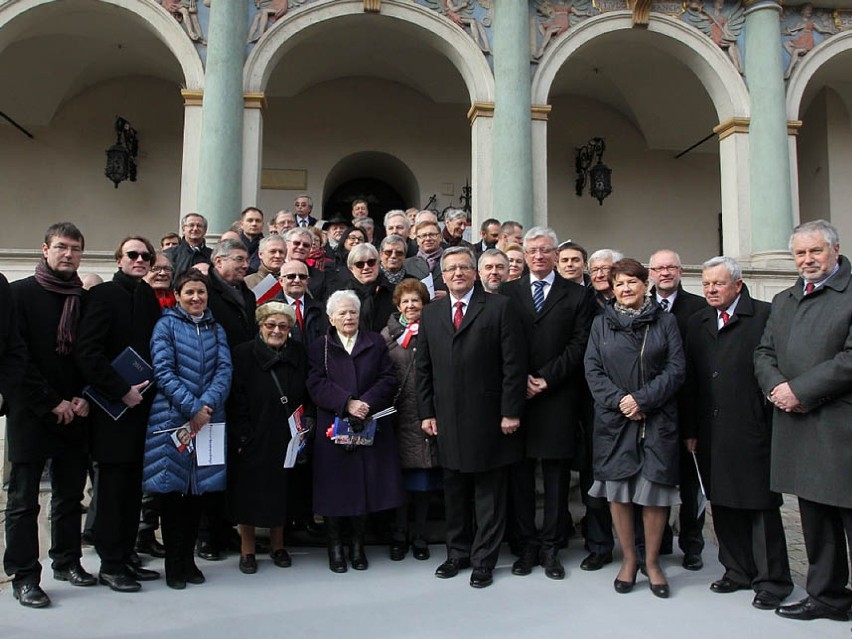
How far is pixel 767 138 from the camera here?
9.41 m

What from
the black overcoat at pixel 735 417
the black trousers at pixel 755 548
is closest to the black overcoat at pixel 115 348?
the black overcoat at pixel 735 417

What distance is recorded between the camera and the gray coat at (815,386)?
300 cm

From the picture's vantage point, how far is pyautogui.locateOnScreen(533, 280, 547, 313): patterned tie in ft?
12.9

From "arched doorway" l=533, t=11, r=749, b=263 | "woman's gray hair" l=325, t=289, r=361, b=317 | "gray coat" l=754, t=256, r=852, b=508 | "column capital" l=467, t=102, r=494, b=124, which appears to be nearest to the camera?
"gray coat" l=754, t=256, r=852, b=508

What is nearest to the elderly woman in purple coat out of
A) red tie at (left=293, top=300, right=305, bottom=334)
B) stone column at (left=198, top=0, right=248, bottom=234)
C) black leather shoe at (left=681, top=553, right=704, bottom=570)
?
red tie at (left=293, top=300, right=305, bottom=334)

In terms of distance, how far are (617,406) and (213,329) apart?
211 cm

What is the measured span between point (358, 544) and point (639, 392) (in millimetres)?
1765

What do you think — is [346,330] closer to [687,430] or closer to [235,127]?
[687,430]

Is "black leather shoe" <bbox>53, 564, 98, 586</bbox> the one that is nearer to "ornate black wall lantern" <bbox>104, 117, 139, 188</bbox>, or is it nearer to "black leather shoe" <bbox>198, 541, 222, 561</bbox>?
"black leather shoe" <bbox>198, 541, 222, 561</bbox>

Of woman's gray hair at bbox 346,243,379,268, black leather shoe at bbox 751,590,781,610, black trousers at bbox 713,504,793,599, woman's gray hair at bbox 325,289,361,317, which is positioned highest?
woman's gray hair at bbox 346,243,379,268

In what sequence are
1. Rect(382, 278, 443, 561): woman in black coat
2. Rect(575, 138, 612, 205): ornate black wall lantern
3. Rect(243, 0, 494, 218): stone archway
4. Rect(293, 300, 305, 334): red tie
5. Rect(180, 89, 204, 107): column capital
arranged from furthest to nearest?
1. Rect(575, 138, 612, 205): ornate black wall lantern
2. Rect(243, 0, 494, 218): stone archway
3. Rect(180, 89, 204, 107): column capital
4. Rect(293, 300, 305, 334): red tie
5. Rect(382, 278, 443, 561): woman in black coat

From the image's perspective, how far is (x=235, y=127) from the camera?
8617mm

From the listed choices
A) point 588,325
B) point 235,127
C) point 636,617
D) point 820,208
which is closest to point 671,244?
point 820,208

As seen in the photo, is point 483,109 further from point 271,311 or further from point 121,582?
point 121,582
